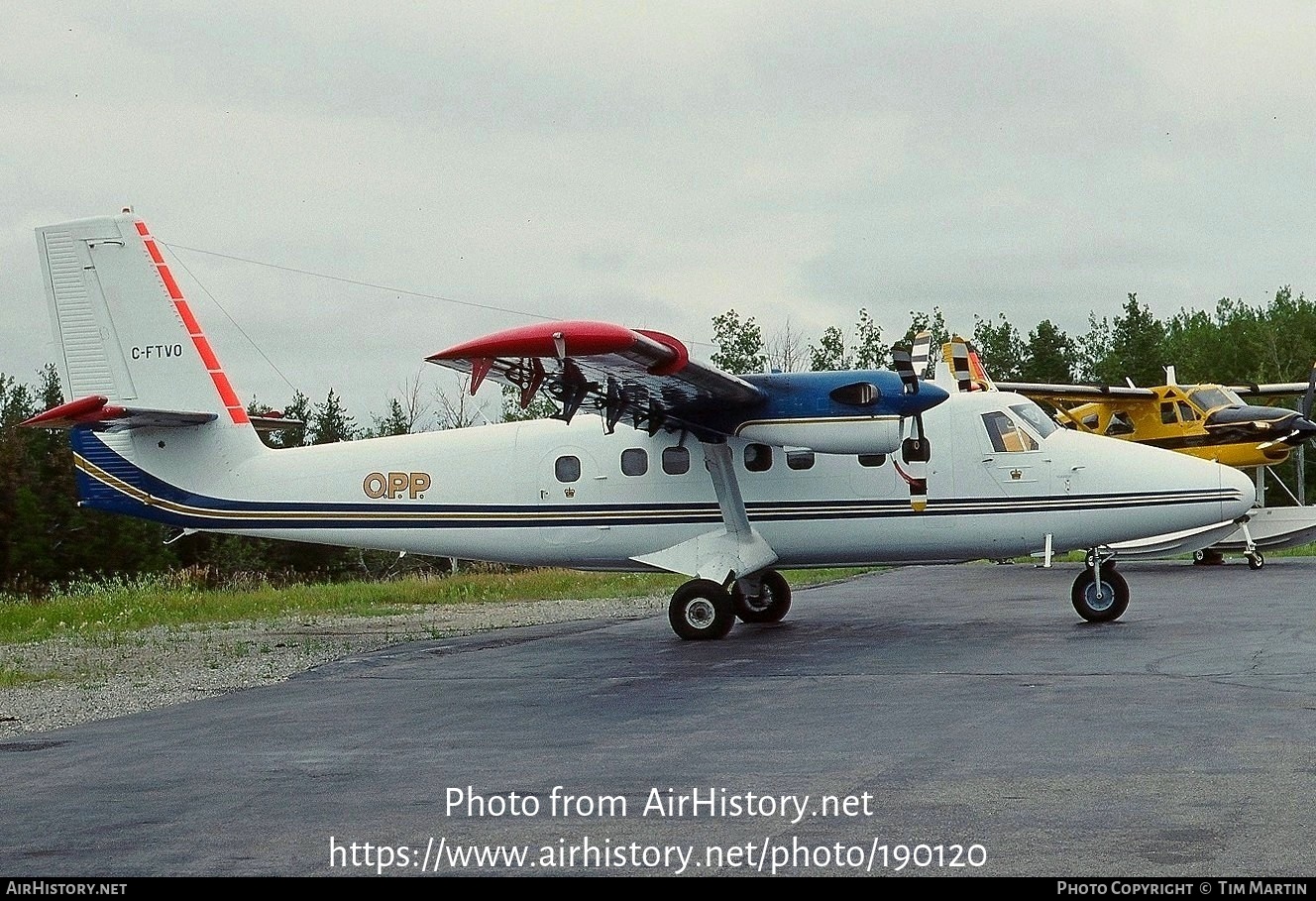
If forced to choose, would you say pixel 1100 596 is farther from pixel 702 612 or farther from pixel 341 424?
pixel 341 424

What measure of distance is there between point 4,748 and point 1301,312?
96418 millimetres

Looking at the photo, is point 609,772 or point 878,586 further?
point 878,586

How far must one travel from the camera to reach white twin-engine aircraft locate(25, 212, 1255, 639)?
16609 mm

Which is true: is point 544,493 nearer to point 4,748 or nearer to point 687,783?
point 4,748

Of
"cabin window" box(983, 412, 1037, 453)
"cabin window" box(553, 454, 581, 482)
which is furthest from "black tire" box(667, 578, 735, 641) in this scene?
"cabin window" box(983, 412, 1037, 453)

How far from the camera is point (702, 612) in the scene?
17.3 metres

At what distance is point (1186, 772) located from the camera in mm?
7988

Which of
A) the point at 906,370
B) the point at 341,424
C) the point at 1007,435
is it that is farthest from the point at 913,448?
the point at 341,424

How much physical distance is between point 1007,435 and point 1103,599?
233 centimetres

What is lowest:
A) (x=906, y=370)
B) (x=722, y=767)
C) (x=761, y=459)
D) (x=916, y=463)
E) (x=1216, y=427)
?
(x=722, y=767)

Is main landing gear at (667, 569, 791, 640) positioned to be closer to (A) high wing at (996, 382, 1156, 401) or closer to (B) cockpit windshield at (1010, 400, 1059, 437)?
(B) cockpit windshield at (1010, 400, 1059, 437)

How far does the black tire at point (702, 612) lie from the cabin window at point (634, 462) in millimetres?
1854

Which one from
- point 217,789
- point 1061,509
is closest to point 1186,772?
→ point 217,789

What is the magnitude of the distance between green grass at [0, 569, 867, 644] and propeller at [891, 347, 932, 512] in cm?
1057
